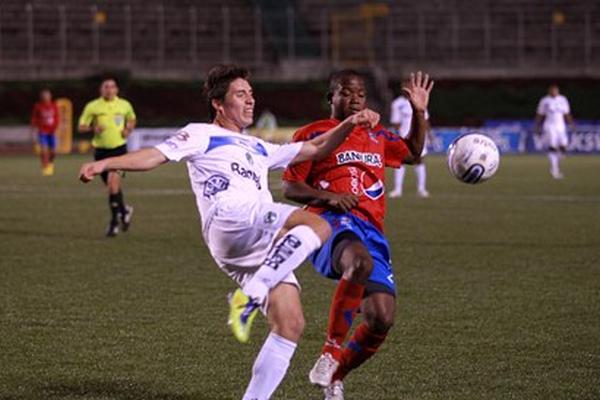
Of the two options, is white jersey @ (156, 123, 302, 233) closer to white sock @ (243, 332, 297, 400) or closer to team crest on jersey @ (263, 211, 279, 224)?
team crest on jersey @ (263, 211, 279, 224)

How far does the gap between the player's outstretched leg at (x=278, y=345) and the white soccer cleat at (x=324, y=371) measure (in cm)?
80

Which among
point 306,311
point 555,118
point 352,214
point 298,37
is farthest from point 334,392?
point 298,37

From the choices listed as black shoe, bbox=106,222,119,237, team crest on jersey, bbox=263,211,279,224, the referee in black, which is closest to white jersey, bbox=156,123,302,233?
team crest on jersey, bbox=263,211,279,224

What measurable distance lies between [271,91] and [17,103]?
10168 mm

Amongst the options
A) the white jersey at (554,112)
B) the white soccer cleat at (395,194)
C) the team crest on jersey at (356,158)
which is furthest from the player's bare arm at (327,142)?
the white jersey at (554,112)

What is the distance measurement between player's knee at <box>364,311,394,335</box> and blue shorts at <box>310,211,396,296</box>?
153mm

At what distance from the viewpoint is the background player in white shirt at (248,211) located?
243 inches

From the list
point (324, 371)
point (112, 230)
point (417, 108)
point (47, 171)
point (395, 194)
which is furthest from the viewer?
point (47, 171)

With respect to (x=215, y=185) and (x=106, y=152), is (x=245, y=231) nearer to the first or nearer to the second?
(x=215, y=185)

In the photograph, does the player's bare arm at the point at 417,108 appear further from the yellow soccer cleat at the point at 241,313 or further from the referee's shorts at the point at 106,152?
the referee's shorts at the point at 106,152

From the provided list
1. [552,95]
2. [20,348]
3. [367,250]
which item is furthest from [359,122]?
[552,95]

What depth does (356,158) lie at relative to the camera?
25.2 feet

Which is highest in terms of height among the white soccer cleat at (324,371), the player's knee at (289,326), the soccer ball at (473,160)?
the soccer ball at (473,160)

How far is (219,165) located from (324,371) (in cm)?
144
